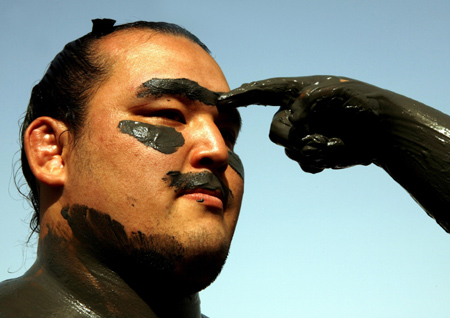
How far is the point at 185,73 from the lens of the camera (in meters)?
3.87

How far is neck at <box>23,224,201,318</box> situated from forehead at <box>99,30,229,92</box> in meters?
1.08

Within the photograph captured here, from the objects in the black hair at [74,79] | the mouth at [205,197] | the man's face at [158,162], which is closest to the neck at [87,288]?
the man's face at [158,162]

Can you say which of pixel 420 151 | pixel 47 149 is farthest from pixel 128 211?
pixel 420 151

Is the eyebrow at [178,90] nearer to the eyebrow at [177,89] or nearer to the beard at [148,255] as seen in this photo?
the eyebrow at [177,89]

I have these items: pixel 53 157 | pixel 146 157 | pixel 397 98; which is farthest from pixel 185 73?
pixel 397 98

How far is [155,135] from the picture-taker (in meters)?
3.59

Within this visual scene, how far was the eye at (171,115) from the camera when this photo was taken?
3.72 metres

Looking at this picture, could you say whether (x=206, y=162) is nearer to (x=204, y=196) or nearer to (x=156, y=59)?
(x=204, y=196)

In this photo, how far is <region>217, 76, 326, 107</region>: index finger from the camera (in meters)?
3.64

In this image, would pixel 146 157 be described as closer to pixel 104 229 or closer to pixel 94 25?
pixel 104 229

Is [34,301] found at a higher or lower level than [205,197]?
lower

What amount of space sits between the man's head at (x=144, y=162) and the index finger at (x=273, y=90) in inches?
9.4

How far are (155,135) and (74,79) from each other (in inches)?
33.1

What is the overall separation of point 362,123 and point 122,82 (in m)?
1.50
